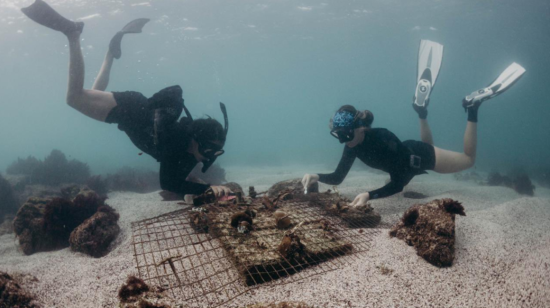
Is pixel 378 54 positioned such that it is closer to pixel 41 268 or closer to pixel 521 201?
pixel 521 201

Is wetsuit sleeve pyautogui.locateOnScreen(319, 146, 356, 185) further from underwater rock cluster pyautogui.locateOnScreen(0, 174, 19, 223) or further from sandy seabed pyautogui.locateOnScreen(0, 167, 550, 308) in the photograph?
underwater rock cluster pyautogui.locateOnScreen(0, 174, 19, 223)

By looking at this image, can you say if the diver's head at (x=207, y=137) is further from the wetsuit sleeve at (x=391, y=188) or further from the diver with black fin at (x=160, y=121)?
the wetsuit sleeve at (x=391, y=188)

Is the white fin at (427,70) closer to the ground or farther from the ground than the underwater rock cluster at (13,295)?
farther from the ground

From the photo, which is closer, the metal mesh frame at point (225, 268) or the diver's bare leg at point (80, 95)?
the metal mesh frame at point (225, 268)

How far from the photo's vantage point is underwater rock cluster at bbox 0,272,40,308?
220cm

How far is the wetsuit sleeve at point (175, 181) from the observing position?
16.0 ft

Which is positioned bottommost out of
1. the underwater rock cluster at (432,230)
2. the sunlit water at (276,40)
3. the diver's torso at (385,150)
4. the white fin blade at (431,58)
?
the underwater rock cluster at (432,230)

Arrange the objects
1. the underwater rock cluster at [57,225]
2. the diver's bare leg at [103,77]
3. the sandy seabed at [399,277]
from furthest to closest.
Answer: the diver's bare leg at [103,77] < the underwater rock cluster at [57,225] < the sandy seabed at [399,277]

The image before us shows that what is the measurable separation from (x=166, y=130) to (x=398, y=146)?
17.2ft

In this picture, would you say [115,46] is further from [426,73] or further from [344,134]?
[426,73]

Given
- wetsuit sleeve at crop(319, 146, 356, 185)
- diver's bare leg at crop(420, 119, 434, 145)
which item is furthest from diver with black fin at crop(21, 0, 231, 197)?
diver's bare leg at crop(420, 119, 434, 145)

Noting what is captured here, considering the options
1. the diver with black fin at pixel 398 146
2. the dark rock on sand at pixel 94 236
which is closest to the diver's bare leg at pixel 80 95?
the dark rock on sand at pixel 94 236

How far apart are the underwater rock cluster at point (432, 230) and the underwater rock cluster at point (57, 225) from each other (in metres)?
4.77

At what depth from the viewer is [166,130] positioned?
474 centimetres
